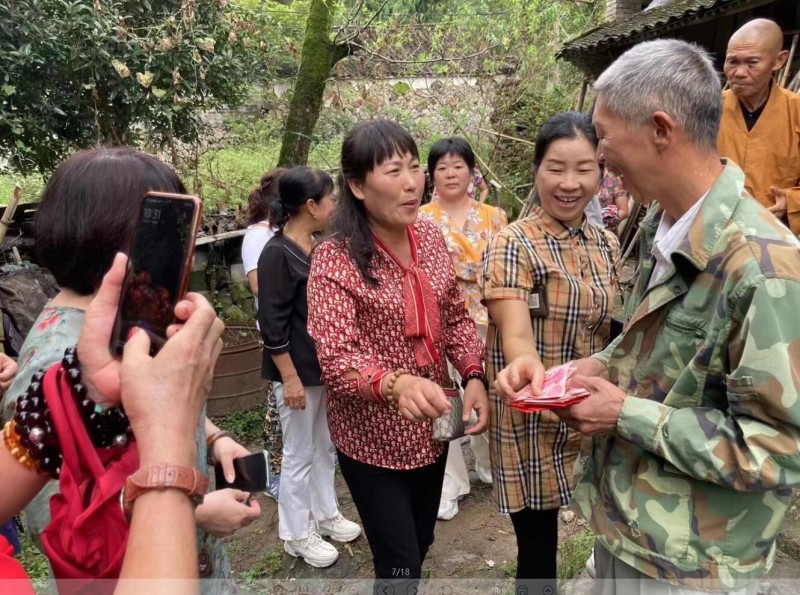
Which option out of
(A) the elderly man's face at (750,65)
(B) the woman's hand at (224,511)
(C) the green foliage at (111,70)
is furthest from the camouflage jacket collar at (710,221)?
(C) the green foliage at (111,70)

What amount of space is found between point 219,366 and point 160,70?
8.42 feet

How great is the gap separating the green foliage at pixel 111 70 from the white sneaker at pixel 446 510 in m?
3.92

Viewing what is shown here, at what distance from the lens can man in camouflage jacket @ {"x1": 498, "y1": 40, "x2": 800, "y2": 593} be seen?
1155mm

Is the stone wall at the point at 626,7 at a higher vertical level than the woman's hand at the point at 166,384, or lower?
higher

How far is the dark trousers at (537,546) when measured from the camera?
214 centimetres

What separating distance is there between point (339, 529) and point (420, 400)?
6.04ft

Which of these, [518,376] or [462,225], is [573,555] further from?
[462,225]

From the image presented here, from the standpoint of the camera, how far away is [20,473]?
1041mm

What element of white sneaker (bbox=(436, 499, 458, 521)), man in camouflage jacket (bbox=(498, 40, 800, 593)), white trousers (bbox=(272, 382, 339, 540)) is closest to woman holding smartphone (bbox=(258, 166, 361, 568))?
white trousers (bbox=(272, 382, 339, 540))

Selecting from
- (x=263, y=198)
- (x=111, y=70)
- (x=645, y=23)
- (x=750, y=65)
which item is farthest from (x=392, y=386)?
(x=645, y=23)

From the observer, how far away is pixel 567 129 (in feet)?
6.64

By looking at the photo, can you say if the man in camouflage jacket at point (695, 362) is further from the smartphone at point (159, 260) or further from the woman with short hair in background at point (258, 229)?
the woman with short hair in background at point (258, 229)

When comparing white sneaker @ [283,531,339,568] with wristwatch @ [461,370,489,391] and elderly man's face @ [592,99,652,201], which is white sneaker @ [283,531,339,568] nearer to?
wristwatch @ [461,370,489,391]

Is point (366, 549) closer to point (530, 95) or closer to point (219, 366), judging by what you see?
point (219, 366)
